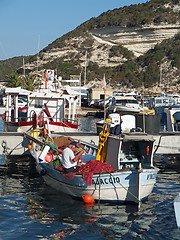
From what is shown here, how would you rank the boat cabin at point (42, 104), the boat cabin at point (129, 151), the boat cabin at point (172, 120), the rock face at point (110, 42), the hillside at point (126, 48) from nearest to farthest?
the boat cabin at point (129, 151), the boat cabin at point (42, 104), the boat cabin at point (172, 120), the hillside at point (126, 48), the rock face at point (110, 42)

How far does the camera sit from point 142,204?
43.0 ft

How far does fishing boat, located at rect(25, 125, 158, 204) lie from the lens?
12.5 metres

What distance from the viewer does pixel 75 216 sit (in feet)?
39.7

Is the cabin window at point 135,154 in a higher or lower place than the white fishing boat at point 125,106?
lower

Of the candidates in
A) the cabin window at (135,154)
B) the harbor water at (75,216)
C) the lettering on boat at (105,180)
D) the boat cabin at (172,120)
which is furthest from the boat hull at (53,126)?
the lettering on boat at (105,180)

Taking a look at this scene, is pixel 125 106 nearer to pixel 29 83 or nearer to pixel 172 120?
pixel 172 120

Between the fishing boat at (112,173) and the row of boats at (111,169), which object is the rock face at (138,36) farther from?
the fishing boat at (112,173)

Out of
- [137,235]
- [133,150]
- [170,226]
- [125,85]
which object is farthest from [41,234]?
[125,85]

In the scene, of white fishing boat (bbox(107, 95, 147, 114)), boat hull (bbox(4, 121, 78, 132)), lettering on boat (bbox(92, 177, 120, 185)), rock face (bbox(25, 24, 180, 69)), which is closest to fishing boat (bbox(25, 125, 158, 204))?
lettering on boat (bbox(92, 177, 120, 185))

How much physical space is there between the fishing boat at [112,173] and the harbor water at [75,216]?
1.40 ft

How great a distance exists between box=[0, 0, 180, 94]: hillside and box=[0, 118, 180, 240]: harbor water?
73.6 metres

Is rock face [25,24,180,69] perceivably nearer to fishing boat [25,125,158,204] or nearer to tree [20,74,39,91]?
tree [20,74,39,91]

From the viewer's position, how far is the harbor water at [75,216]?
34.8 feet

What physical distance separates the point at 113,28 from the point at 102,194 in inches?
3956
